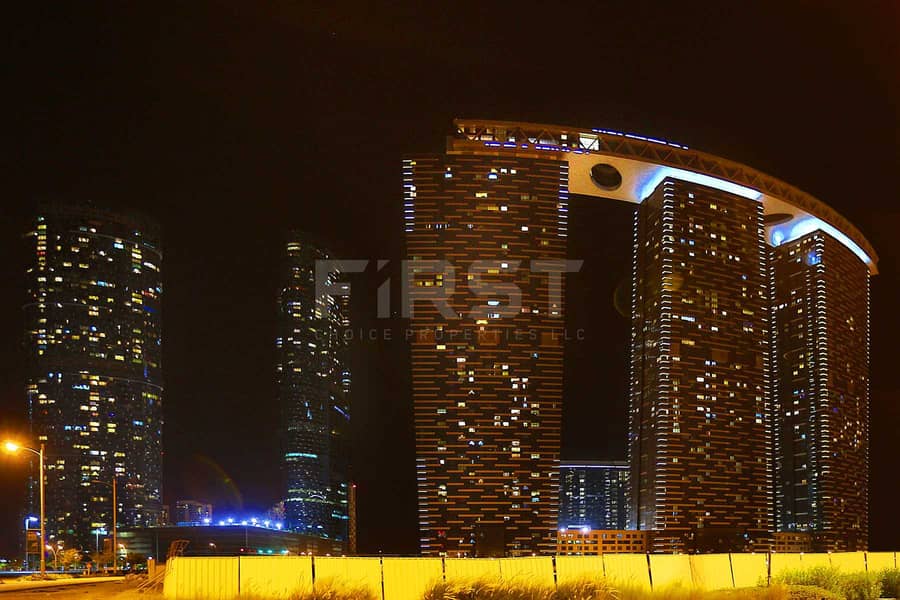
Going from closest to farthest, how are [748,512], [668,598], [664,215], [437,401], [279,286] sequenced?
1. [668,598]
2. [437,401]
3. [664,215]
4. [748,512]
5. [279,286]

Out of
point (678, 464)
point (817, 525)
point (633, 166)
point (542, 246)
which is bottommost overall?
point (817, 525)

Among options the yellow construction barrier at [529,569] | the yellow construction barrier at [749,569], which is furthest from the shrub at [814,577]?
the yellow construction barrier at [529,569]

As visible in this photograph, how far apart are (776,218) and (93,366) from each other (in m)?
88.9

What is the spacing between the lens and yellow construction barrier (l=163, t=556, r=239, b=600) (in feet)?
44.0

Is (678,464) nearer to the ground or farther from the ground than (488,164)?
nearer to the ground

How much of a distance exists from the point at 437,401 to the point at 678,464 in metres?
28.6

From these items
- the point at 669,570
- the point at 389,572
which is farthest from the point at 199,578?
the point at 669,570

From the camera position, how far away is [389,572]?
14508 mm

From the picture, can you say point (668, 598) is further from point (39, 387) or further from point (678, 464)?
point (39, 387)

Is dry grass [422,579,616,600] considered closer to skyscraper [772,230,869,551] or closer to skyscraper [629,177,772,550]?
skyscraper [629,177,772,550]

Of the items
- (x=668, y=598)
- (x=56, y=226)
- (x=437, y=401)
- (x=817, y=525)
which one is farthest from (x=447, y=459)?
(x=668, y=598)

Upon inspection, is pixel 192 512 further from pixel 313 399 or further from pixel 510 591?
pixel 510 591

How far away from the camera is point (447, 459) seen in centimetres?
Answer: 9862

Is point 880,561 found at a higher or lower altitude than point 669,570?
lower
